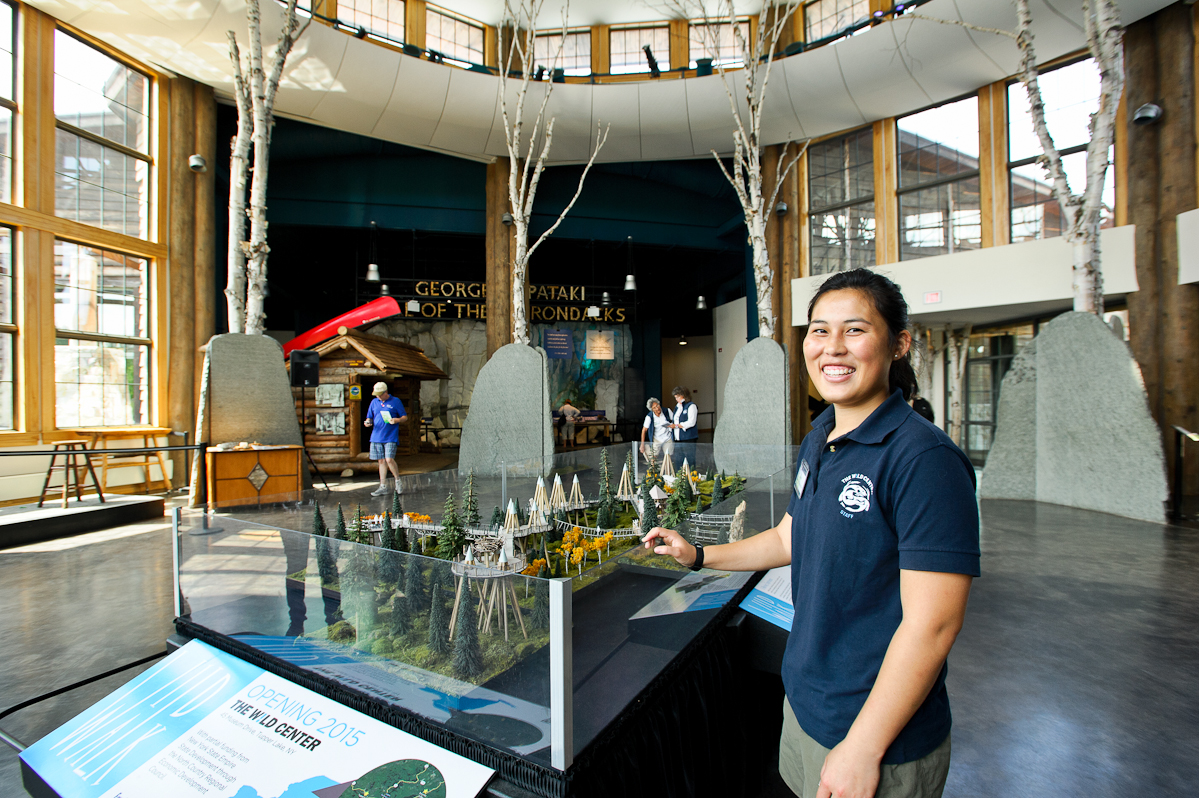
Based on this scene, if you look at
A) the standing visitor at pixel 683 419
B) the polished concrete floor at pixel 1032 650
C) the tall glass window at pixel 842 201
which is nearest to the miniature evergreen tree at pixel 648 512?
the polished concrete floor at pixel 1032 650

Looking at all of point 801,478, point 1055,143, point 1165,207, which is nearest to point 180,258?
point 801,478

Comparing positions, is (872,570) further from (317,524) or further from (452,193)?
(452,193)

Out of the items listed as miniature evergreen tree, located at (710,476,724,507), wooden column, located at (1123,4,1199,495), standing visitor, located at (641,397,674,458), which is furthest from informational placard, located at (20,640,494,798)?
wooden column, located at (1123,4,1199,495)

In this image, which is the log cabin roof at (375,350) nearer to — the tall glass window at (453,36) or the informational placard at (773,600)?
the tall glass window at (453,36)

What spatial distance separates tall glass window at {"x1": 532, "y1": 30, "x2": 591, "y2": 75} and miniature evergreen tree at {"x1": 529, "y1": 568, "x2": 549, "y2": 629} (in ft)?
38.8

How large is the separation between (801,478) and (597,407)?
16.5 metres

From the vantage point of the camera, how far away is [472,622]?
1653mm

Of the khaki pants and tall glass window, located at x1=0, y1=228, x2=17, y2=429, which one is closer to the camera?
the khaki pants

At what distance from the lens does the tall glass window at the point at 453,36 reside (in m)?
Answer: 10.4

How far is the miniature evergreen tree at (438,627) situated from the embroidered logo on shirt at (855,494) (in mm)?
1192

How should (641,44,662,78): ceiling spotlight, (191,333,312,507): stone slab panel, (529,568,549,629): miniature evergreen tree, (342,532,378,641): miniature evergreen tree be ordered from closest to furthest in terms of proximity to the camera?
(529,568,549,629): miniature evergreen tree < (342,532,378,641): miniature evergreen tree < (191,333,312,507): stone slab panel < (641,44,662,78): ceiling spotlight

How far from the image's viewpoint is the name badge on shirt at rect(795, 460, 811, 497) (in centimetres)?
130

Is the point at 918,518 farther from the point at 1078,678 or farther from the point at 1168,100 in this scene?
the point at 1168,100

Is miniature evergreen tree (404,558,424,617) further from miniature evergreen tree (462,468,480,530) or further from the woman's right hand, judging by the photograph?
miniature evergreen tree (462,468,480,530)
